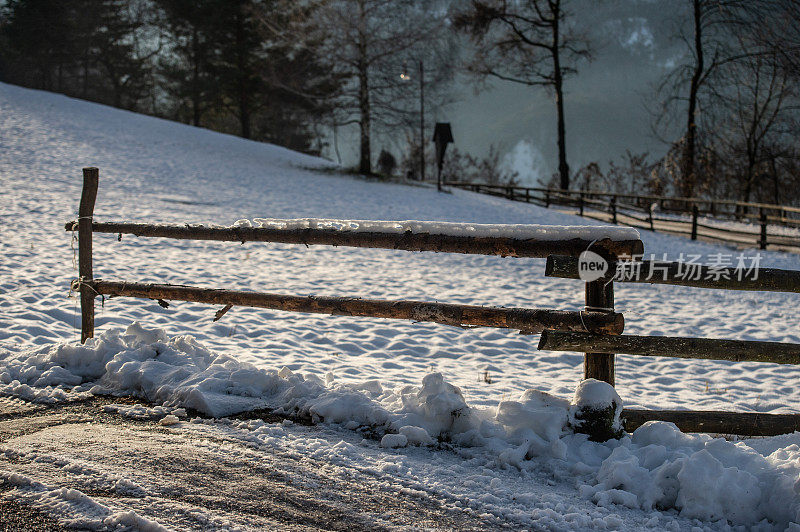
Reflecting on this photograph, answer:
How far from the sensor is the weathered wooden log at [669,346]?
349cm

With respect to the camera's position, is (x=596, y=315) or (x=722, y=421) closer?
(x=596, y=315)

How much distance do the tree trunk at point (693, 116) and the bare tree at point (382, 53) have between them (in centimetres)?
1050

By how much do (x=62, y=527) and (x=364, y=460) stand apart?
1457 mm

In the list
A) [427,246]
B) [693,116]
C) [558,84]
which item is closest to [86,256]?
[427,246]

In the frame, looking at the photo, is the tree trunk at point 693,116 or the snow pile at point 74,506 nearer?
the snow pile at point 74,506

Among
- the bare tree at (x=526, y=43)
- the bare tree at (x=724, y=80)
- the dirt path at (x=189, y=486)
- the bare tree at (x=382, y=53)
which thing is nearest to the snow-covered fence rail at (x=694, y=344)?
the dirt path at (x=189, y=486)

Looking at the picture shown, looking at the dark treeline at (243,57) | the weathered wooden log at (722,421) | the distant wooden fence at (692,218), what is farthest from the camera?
the dark treeline at (243,57)

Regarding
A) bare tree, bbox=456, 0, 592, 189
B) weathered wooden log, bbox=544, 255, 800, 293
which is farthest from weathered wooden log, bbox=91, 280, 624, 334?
bare tree, bbox=456, 0, 592, 189

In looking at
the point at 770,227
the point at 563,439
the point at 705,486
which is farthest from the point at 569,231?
the point at 770,227

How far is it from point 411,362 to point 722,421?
322 centimetres

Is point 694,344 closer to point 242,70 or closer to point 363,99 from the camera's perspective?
point 363,99

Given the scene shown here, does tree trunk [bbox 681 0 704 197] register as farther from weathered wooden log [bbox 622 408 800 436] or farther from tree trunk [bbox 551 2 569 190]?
weathered wooden log [bbox 622 408 800 436]

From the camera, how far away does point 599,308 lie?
3.56 meters

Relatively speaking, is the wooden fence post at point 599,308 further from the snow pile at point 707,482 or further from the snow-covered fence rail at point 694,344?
the snow pile at point 707,482
